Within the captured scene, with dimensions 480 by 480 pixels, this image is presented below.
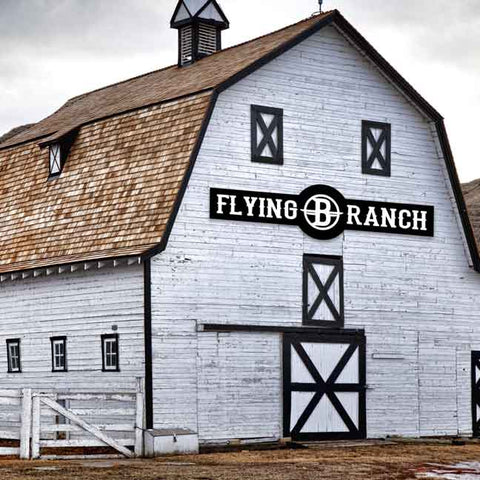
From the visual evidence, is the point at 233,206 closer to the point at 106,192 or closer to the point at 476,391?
the point at 106,192

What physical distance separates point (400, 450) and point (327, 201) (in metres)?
6.67

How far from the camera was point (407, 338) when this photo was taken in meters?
33.4

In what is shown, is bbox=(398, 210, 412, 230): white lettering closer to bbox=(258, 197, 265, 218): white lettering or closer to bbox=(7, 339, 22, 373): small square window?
bbox=(258, 197, 265, 218): white lettering

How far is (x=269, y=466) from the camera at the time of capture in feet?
80.2

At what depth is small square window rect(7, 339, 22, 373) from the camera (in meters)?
34.4

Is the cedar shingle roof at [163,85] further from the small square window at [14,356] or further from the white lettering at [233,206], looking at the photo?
the small square window at [14,356]

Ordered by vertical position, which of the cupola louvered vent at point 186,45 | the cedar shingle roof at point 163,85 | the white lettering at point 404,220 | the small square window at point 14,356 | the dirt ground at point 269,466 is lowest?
the dirt ground at point 269,466

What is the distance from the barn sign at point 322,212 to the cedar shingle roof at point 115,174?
5.19ft

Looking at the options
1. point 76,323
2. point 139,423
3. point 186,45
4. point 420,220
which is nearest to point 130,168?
point 76,323

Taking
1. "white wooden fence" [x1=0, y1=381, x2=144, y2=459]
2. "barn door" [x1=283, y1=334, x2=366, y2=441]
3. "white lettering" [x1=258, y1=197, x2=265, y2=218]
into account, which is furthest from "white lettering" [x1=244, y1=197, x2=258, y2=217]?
"white wooden fence" [x1=0, y1=381, x2=144, y2=459]

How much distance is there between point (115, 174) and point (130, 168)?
601 mm

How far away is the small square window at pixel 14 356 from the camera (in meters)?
34.4

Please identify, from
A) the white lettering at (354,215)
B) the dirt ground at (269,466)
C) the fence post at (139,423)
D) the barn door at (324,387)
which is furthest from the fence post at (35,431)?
the white lettering at (354,215)

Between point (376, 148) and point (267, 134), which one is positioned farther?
point (376, 148)
